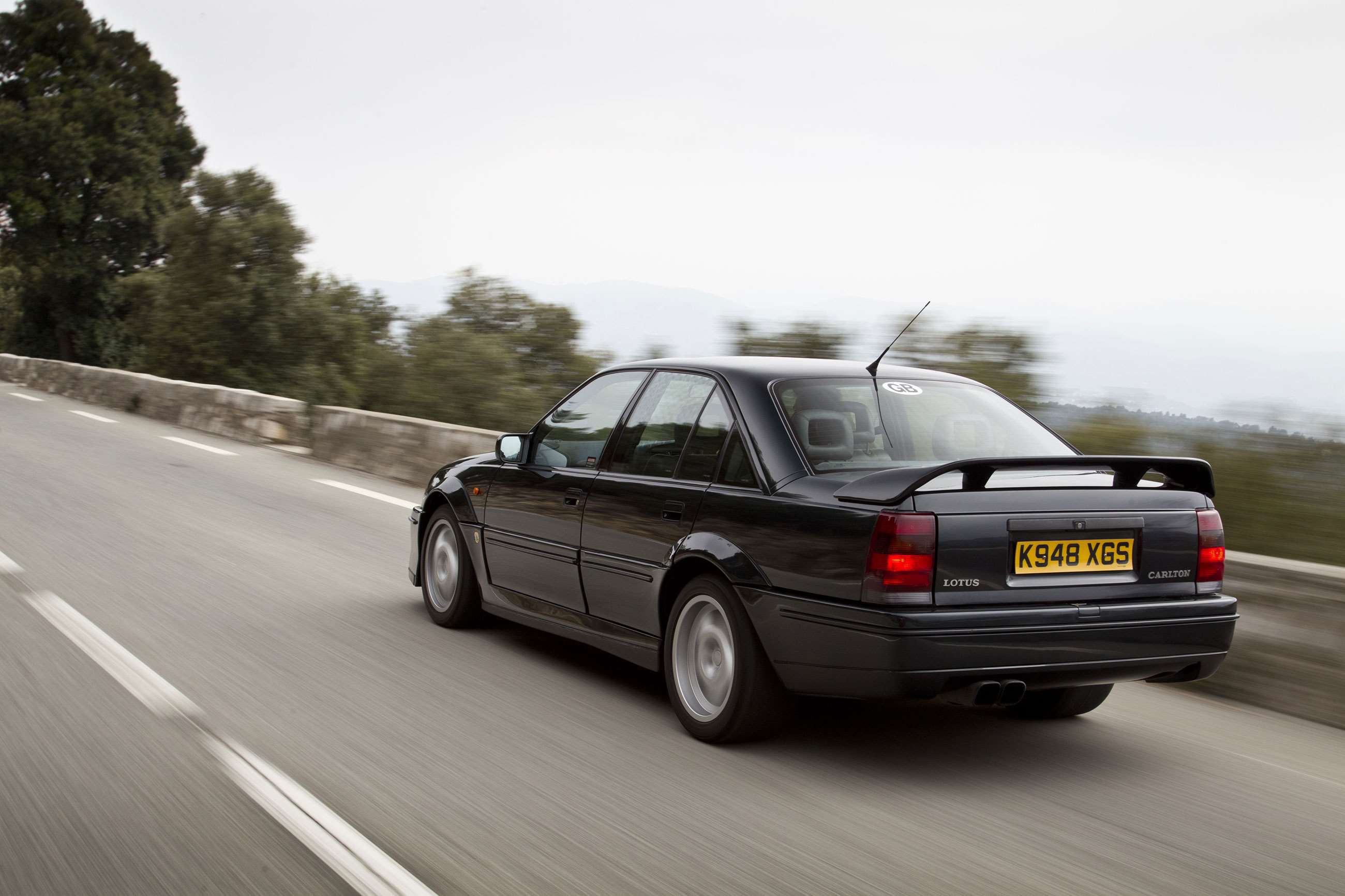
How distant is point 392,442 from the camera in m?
15.5

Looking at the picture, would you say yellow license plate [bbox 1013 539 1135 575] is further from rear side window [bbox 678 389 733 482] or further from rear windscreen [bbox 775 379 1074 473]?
rear side window [bbox 678 389 733 482]

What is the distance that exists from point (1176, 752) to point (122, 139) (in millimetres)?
49720

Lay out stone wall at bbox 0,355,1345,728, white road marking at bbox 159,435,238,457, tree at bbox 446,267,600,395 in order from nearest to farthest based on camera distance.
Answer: stone wall at bbox 0,355,1345,728 < white road marking at bbox 159,435,238,457 < tree at bbox 446,267,600,395

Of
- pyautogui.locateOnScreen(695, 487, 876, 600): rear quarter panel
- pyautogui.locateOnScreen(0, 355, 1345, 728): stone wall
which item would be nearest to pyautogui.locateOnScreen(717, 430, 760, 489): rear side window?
pyautogui.locateOnScreen(695, 487, 876, 600): rear quarter panel

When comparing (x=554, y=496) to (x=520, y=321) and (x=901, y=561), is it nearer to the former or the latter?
(x=901, y=561)

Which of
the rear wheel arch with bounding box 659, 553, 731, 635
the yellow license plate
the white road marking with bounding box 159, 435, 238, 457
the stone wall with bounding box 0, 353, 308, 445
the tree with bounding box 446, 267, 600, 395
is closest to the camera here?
the yellow license plate

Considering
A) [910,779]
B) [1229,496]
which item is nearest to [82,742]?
[910,779]

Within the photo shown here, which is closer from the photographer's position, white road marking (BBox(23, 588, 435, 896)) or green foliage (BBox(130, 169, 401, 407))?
white road marking (BBox(23, 588, 435, 896))

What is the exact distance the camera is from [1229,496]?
816 centimetres

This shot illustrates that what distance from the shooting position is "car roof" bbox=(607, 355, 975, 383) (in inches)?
210

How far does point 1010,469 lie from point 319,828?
2517mm

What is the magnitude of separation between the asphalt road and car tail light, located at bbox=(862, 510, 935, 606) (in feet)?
2.27

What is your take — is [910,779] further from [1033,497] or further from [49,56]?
[49,56]

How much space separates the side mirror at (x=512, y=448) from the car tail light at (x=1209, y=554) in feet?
10.2
